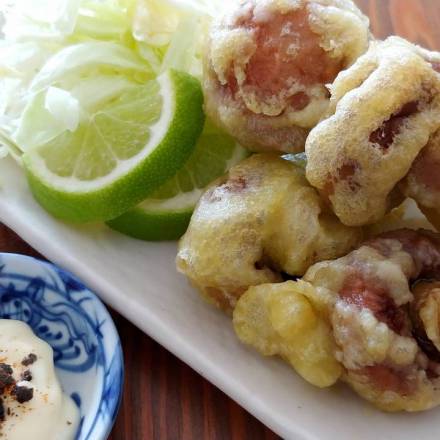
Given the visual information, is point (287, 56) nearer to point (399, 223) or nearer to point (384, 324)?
point (399, 223)

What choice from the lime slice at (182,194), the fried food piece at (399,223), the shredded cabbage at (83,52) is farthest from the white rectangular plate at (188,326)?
the fried food piece at (399,223)

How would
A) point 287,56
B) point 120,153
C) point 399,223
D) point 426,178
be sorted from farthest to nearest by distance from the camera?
point 120,153 → point 399,223 → point 287,56 → point 426,178

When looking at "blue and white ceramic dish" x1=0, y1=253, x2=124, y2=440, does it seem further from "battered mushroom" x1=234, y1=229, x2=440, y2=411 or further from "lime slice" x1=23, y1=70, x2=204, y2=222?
"battered mushroom" x1=234, y1=229, x2=440, y2=411

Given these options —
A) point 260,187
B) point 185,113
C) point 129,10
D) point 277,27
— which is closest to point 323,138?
point 260,187

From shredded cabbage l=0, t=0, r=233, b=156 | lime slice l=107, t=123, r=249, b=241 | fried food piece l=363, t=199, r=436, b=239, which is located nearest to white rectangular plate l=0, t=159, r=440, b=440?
lime slice l=107, t=123, r=249, b=241

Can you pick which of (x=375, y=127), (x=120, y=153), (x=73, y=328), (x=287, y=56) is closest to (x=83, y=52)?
(x=120, y=153)
